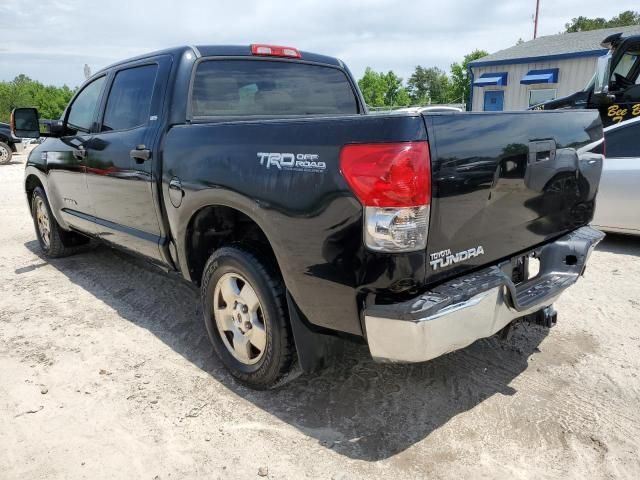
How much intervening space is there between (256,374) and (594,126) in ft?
8.16

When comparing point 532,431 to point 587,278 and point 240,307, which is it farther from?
point 587,278

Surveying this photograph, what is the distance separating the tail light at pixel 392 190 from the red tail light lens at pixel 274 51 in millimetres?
2041

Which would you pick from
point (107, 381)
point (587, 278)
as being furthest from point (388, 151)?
point (587, 278)

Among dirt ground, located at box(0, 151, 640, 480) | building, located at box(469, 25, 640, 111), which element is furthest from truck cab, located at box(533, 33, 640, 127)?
building, located at box(469, 25, 640, 111)

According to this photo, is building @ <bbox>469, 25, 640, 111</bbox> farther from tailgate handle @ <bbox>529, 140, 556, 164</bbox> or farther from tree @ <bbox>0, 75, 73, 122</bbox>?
tree @ <bbox>0, 75, 73, 122</bbox>

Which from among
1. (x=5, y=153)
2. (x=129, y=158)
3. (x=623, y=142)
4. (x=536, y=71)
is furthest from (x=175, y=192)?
(x=536, y=71)

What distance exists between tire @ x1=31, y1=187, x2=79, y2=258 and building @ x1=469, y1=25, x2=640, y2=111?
18.6 m

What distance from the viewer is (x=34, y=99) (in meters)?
59.7

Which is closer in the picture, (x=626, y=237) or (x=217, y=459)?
(x=217, y=459)

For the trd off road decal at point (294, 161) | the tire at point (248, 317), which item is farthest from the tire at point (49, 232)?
the trd off road decal at point (294, 161)

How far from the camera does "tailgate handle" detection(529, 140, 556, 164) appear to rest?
8.42 feet

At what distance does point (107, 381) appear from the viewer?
Result: 311 cm

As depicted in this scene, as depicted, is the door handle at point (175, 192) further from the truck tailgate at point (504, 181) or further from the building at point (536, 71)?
the building at point (536, 71)

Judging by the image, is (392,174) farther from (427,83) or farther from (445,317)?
(427,83)
